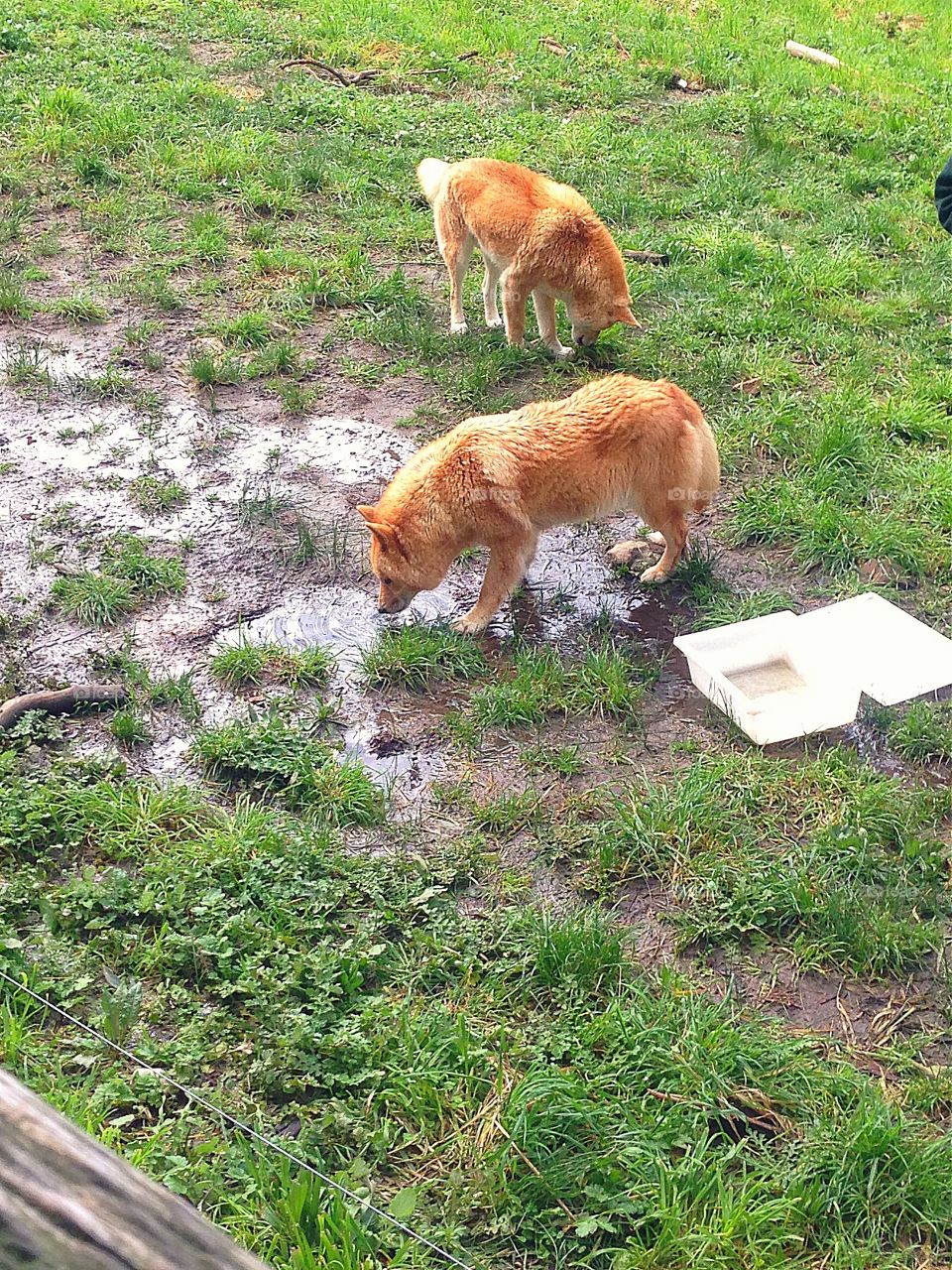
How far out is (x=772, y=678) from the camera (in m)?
5.92

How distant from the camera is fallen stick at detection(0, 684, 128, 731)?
525 cm

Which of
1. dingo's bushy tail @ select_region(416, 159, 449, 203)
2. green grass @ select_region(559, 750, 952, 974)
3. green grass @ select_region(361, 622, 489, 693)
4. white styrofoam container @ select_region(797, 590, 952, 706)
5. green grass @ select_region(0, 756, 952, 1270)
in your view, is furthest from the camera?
dingo's bushy tail @ select_region(416, 159, 449, 203)

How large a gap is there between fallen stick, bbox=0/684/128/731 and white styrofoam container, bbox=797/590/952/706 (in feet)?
11.0

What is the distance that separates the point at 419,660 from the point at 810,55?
40.1 feet

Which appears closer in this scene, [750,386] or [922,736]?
[922,736]

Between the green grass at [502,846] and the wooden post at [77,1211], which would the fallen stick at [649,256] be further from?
the wooden post at [77,1211]

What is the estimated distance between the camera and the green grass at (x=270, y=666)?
5.72 m

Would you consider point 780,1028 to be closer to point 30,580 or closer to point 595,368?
point 30,580

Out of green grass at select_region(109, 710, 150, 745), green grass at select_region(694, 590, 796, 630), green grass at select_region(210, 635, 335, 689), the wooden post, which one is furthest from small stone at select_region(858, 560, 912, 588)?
the wooden post

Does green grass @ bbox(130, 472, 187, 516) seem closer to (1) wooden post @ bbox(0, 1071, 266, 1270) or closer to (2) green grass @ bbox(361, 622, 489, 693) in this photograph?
(2) green grass @ bbox(361, 622, 489, 693)

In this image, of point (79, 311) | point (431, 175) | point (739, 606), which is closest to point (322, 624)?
point (739, 606)

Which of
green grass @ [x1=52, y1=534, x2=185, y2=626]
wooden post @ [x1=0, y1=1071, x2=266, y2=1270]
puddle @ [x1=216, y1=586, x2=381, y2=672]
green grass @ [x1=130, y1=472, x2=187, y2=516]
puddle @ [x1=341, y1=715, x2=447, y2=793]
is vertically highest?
wooden post @ [x1=0, y1=1071, x2=266, y2=1270]

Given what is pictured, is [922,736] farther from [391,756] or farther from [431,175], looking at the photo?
[431,175]

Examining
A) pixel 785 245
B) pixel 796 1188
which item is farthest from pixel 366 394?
pixel 796 1188
